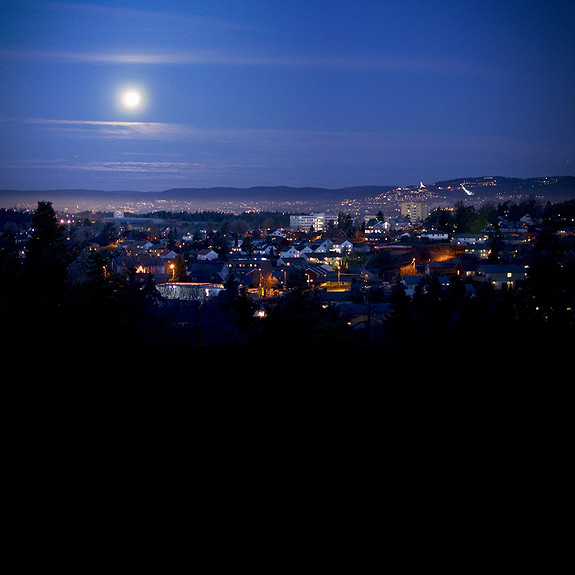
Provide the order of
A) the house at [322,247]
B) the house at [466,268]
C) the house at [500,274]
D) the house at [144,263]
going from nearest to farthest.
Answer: the house at [500,274] → the house at [466,268] → the house at [144,263] → the house at [322,247]

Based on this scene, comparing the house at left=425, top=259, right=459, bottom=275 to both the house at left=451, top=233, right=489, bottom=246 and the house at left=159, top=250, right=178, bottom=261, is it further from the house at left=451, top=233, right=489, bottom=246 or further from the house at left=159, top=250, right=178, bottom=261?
the house at left=159, top=250, right=178, bottom=261

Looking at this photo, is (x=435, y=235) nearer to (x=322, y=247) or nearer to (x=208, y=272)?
(x=322, y=247)

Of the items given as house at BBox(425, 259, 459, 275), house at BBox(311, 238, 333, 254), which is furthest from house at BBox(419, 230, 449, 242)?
house at BBox(425, 259, 459, 275)

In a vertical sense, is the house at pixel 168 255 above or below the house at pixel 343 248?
below

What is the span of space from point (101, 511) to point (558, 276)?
9.52 m

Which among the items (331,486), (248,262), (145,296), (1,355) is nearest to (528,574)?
(331,486)

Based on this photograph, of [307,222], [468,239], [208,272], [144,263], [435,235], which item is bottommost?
[208,272]

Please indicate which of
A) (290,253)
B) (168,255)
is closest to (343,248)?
(290,253)

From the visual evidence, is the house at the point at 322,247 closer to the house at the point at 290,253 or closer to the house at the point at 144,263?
the house at the point at 290,253

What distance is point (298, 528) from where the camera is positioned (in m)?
1.12

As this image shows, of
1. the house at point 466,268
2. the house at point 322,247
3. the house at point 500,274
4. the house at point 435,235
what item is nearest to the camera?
the house at point 500,274

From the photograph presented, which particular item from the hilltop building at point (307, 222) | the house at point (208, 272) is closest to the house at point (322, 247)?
the house at point (208, 272)

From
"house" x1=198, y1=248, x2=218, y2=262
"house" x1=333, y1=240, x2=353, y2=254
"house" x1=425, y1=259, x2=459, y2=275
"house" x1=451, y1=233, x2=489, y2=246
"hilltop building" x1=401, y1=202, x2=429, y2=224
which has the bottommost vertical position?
"house" x1=425, y1=259, x2=459, y2=275

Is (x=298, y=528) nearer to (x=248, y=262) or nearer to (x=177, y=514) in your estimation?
(x=177, y=514)
